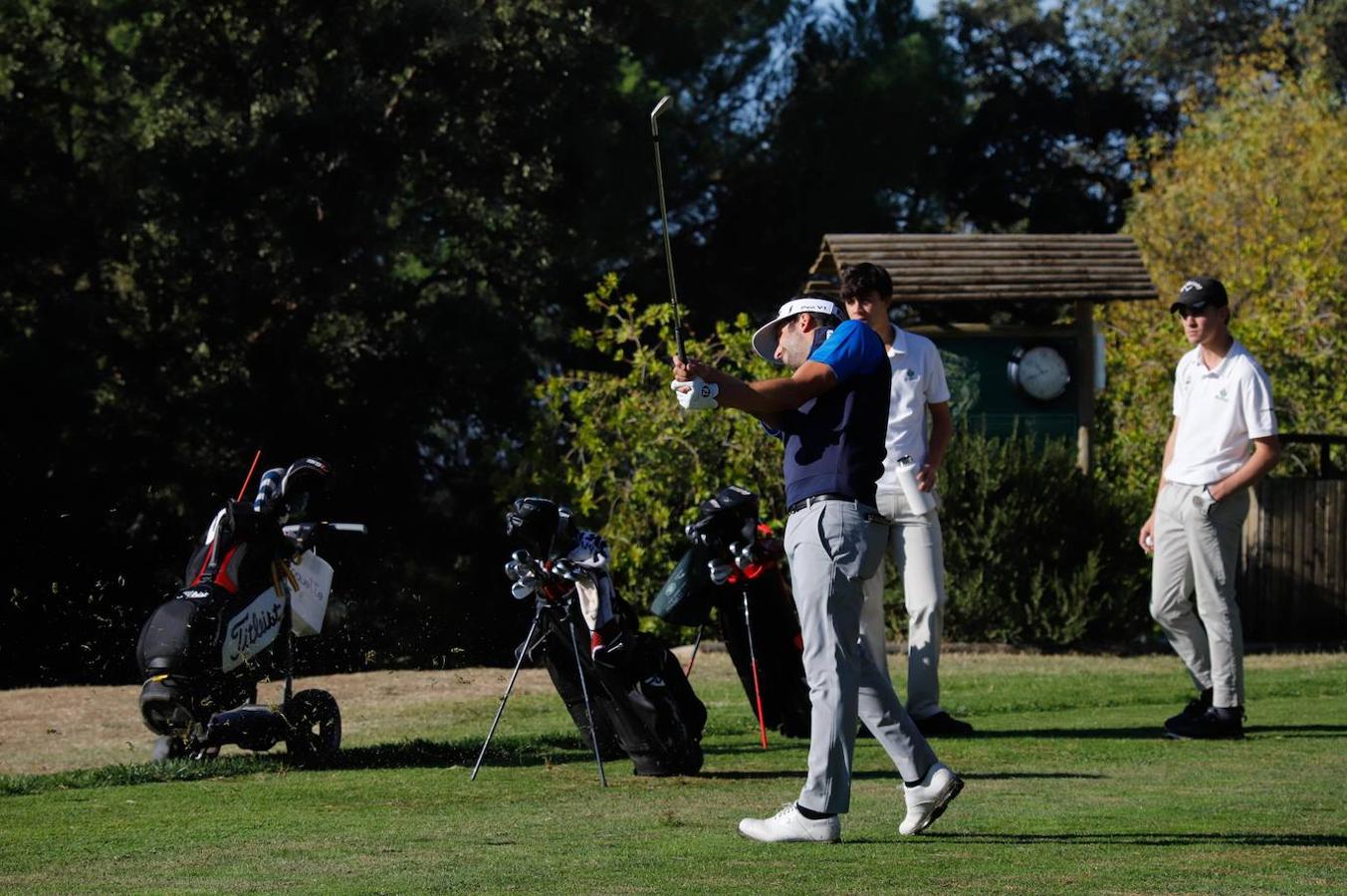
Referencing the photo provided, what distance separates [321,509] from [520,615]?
2875mm

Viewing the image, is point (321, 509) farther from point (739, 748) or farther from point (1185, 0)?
point (1185, 0)

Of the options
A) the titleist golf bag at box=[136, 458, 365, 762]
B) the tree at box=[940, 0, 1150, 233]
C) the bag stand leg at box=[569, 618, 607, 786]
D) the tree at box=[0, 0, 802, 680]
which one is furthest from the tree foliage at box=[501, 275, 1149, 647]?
the tree at box=[940, 0, 1150, 233]

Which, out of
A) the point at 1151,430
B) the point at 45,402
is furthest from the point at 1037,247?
the point at 45,402

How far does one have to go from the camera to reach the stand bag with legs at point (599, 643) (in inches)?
343

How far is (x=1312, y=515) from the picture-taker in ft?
60.1

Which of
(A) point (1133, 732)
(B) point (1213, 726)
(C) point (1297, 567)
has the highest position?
(C) point (1297, 567)

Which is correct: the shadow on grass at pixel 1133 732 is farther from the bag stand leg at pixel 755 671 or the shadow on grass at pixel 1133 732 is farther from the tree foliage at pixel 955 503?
the tree foliage at pixel 955 503

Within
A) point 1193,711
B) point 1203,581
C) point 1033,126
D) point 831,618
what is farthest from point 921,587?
point 1033,126

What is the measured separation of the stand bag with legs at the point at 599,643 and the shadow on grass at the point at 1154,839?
2015 mm

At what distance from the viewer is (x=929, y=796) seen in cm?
683

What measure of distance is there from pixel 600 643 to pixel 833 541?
93.9 inches

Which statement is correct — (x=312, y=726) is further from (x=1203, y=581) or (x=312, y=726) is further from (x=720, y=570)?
(x=1203, y=581)

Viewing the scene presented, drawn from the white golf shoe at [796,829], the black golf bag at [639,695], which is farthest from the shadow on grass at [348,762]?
the white golf shoe at [796,829]

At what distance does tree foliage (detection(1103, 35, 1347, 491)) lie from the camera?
2247cm
